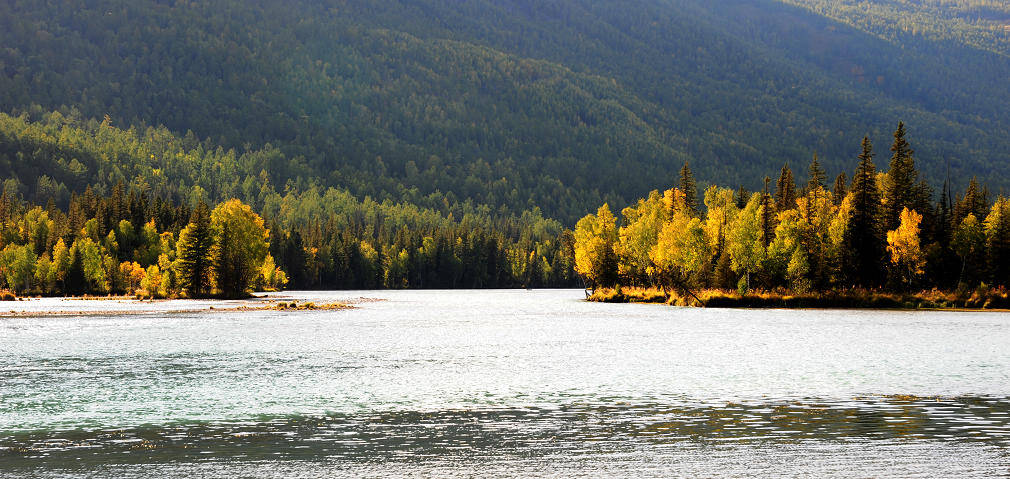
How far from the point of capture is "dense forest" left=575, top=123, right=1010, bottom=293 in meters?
117

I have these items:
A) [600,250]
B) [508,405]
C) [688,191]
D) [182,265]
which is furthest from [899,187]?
[182,265]

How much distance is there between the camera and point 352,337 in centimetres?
7062

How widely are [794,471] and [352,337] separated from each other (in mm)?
50893

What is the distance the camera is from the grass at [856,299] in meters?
110

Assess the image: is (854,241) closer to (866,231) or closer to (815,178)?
(866,231)

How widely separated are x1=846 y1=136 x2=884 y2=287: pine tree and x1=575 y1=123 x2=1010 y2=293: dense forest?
0.13 m

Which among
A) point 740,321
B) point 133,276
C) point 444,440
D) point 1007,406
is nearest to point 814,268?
point 740,321

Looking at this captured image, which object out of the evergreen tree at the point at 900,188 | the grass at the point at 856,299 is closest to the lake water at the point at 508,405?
the grass at the point at 856,299

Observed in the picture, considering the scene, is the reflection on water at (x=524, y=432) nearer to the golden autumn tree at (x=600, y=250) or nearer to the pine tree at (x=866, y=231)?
the pine tree at (x=866, y=231)

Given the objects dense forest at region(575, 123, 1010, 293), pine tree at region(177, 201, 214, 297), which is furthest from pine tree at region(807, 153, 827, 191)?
pine tree at region(177, 201, 214, 297)

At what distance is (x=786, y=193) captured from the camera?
138000 millimetres

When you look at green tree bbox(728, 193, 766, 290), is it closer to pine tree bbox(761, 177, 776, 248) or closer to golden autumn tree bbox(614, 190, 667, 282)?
pine tree bbox(761, 177, 776, 248)

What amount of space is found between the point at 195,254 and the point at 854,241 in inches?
3868

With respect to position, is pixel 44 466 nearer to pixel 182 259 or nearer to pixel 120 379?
pixel 120 379
